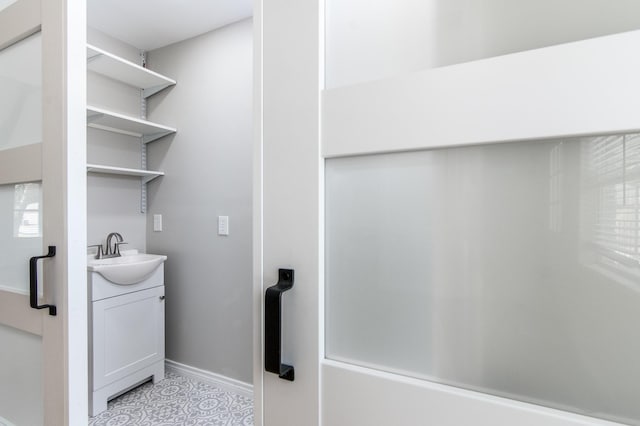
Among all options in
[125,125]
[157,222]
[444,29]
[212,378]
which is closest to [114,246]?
[157,222]

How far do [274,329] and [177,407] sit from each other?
197 cm

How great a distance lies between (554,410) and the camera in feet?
1.41

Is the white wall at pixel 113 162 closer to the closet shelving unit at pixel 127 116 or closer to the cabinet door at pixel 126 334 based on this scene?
the closet shelving unit at pixel 127 116

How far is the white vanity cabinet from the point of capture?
1918 millimetres

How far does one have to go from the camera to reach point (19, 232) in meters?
1.16

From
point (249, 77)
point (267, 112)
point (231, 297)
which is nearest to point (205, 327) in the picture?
point (231, 297)

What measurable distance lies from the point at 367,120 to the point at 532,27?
260 mm

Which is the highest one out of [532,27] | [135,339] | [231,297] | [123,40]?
[123,40]

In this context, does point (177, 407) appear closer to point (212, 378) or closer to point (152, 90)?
point (212, 378)

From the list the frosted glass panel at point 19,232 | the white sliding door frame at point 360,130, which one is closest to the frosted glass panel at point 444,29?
the white sliding door frame at point 360,130

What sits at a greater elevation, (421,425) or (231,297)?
(421,425)

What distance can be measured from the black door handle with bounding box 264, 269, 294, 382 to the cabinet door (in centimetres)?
186

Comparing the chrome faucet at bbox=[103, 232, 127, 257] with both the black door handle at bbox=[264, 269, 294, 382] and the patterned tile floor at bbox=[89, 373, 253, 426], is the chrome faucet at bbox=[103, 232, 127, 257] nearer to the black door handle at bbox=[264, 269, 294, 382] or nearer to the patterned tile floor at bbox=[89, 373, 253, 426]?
the patterned tile floor at bbox=[89, 373, 253, 426]

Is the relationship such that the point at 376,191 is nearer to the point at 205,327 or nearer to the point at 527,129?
the point at 527,129
